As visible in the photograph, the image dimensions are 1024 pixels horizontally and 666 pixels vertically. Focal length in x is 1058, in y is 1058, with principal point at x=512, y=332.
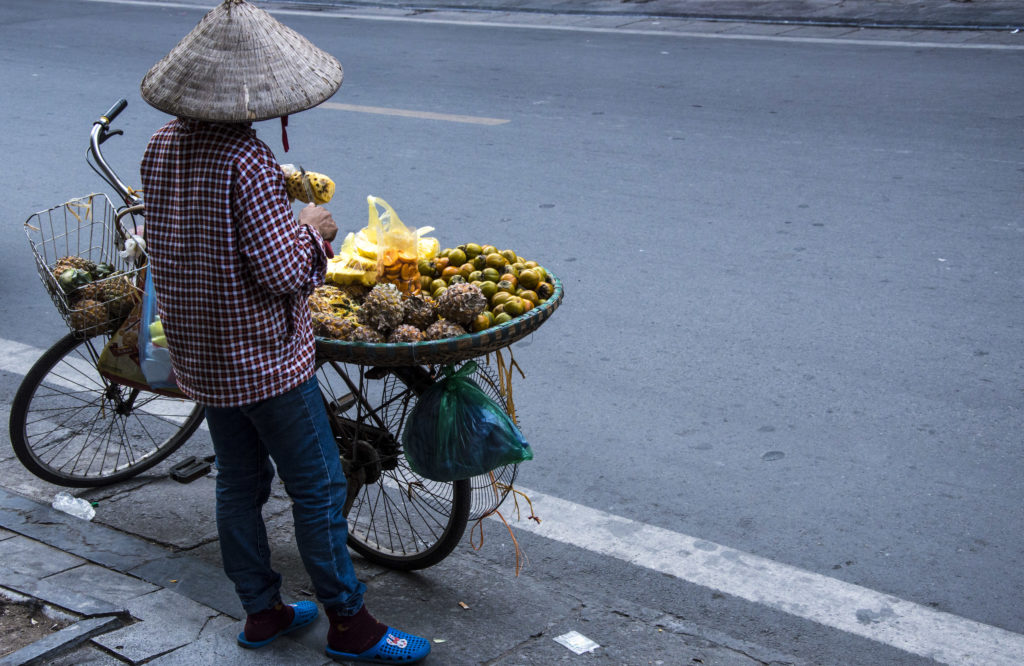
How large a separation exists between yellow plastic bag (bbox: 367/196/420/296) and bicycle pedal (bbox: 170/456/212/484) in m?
1.08

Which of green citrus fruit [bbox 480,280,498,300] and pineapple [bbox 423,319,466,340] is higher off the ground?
green citrus fruit [bbox 480,280,498,300]

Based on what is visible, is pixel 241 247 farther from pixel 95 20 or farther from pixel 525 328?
pixel 95 20

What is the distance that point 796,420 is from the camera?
451cm

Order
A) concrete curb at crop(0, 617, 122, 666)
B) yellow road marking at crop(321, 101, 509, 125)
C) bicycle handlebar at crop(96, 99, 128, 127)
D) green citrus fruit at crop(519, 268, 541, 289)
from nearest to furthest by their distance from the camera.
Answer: concrete curb at crop(0, 617, 122, 666), green citrus fruit at crop(519, 268, 541, 289), bicycle handlebar at crop(96, 99, 128, 127), yellow road marking at crop(321, 101, 509, 125)

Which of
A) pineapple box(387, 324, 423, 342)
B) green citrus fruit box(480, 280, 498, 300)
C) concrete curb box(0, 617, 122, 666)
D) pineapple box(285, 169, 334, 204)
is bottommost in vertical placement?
concrete curb box(0, 617, 122, 666)

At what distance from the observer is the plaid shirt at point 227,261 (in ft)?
8.71

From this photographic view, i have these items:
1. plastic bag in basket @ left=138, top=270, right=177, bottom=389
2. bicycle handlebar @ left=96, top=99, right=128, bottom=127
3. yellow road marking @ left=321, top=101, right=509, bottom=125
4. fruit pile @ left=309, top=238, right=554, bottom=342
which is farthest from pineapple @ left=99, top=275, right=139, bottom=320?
yellow road marking @ left=321, top=101, right=509, bottom=125

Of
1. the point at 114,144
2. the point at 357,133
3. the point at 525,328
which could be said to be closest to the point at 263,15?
the point at 525,328

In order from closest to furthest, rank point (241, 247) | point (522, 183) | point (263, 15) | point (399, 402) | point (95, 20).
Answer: point (241, 247) → point (263, 15) → point (399, 402) → point (522, 183) → point (95, 20)

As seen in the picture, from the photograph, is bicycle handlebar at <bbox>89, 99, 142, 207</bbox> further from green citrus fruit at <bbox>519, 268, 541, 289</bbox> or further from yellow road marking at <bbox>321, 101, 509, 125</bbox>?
yellow road marking at <bbox>321, 101, 509, 125</bbox>

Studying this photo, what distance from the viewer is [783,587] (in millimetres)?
3488

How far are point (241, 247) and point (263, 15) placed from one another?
0.68 meters

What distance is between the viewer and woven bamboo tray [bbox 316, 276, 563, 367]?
3.01 meters

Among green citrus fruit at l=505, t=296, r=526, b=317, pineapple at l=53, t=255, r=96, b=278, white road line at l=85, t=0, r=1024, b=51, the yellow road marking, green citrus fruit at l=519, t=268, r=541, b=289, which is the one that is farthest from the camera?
white road line at l=85, t=0, r=1024, b=51
